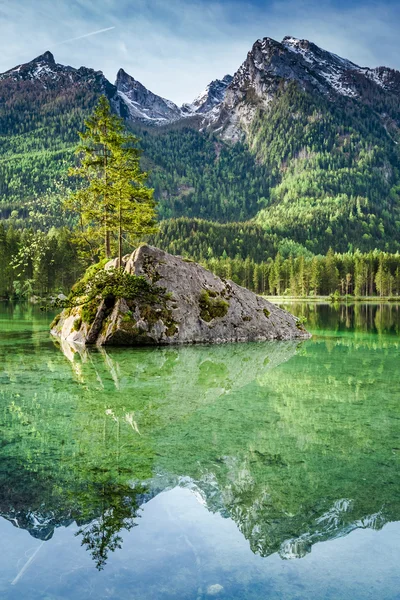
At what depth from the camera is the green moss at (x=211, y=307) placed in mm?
24297

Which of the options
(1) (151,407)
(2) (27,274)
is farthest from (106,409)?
(2) (27,274)

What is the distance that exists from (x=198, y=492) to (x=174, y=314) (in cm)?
1735

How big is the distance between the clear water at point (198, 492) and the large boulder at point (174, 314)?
9.65 metres

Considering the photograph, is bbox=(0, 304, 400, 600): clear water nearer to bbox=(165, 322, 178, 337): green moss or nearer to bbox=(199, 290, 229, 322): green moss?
bbox=(165, 322, 178, 337): green moss

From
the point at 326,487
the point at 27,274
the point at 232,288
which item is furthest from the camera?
the point at 27,274

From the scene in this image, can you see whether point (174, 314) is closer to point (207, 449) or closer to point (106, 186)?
point (106, 186)

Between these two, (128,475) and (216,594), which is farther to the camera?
(128,475)

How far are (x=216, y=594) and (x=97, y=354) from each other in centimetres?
1534

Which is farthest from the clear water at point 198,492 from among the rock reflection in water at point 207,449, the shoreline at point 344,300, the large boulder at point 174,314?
the shoreline at point 344,300

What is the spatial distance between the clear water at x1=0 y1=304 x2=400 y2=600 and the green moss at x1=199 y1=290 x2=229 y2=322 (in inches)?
460

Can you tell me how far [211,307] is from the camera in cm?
2455

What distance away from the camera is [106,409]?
10.1 m

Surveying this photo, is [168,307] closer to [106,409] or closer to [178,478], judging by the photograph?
[106,409]

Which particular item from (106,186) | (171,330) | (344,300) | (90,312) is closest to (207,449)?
(171,330)
